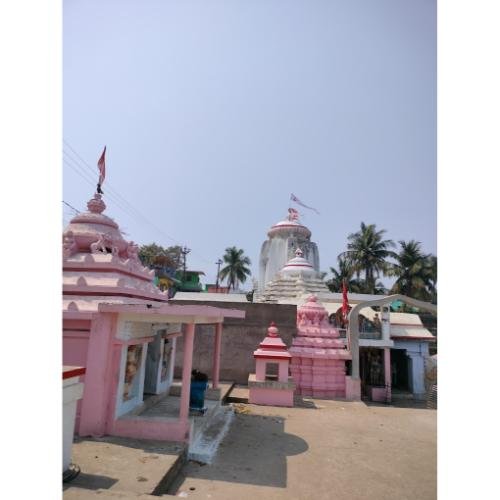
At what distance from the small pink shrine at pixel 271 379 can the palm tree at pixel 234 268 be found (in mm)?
34342

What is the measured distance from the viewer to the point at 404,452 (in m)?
8.09

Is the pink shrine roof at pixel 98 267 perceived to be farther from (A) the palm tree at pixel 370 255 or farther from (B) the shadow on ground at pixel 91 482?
(A) the palm tree at pixel 370 255

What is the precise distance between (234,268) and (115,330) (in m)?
41.2

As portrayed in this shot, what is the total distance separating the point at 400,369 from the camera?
19.8 m

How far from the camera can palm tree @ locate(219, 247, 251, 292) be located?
Answer: 48537 millimetres

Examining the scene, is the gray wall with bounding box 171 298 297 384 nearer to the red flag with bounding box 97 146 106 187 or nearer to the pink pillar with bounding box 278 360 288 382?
the pink pillar with bounding box 278 360 288 382

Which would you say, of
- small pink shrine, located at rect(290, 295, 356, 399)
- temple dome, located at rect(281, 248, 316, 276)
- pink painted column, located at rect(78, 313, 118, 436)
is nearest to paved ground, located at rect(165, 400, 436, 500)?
pink painted column, located at rect(78, 313, 118, 436)

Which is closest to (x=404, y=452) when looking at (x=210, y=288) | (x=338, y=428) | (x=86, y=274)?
(x=338, y=428)

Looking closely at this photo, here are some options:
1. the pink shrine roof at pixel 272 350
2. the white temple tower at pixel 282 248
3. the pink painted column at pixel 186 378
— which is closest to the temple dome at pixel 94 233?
the pink painted column at pixel 186 378

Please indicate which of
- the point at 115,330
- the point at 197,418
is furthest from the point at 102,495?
the point at 197,418

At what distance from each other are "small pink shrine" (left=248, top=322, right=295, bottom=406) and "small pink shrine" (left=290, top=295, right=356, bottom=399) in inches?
67.3

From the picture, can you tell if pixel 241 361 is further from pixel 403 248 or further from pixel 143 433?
pixel 403 248

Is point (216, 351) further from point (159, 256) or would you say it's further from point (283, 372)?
point (159, 256)

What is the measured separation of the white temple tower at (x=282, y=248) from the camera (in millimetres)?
32250
